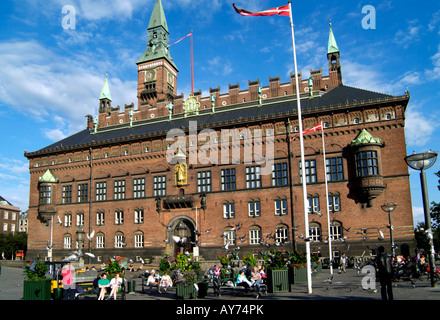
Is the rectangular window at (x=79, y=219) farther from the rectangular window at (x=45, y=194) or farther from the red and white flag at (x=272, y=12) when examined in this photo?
the red and white flag at (x=272, y=12)

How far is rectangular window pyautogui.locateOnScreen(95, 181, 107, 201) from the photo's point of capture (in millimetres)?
53156

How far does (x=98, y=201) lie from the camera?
174ft

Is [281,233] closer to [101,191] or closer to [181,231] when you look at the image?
[181,231]

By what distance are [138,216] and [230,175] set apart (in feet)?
44.3

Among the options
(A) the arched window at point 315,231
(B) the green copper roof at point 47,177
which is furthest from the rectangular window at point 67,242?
(A) the arched window at point 315,231

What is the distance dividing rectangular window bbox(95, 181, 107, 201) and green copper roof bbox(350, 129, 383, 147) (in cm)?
3243

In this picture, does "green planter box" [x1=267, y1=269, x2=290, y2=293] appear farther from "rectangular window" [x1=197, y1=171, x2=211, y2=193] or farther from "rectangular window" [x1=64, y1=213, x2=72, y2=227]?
"rectangular window" [x1=64, y1=213, x2=72, y2=227]

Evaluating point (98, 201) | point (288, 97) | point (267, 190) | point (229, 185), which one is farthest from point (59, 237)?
point (288, 97)

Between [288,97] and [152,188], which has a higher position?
[288,97]

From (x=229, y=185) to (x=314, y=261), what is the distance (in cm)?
1801

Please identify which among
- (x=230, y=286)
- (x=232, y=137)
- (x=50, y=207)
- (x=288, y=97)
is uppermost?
(x=288, y=97)

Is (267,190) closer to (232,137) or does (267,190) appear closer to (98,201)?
(232,137)

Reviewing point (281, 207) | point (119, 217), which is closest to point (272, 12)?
point (281, 207)

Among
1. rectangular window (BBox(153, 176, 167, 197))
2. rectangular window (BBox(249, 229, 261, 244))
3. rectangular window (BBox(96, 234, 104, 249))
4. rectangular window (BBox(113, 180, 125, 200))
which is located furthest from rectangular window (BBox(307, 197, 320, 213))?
rectangular window (BBox(96, 234, 104, 249))
